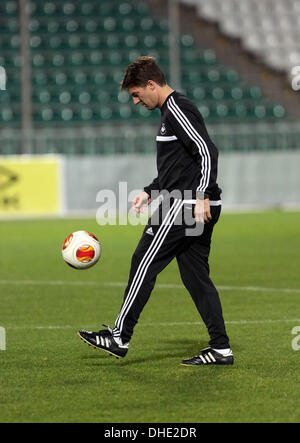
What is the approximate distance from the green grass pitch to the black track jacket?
4.06ft

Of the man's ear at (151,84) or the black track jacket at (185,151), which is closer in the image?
the black track jacket at (185,151)

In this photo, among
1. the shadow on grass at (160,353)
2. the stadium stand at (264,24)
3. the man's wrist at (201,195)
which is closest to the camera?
the man's wrist at (201,195)

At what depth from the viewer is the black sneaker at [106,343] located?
23.6 ft

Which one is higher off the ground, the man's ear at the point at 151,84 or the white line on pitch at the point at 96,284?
the man's ear at the point at 151,84

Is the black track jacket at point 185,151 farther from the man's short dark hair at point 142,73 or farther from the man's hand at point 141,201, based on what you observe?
the man's hand at point 141,201

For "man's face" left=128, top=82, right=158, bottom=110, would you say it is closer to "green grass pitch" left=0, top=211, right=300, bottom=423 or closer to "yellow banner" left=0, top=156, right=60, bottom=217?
"green grass pitch" left=0, top=211, right=300, bottom=423

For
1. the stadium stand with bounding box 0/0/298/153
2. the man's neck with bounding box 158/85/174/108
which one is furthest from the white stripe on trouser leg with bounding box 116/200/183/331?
the stadium stand with bounding box 0/0/298/153

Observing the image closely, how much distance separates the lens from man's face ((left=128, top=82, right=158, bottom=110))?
22.9 ft

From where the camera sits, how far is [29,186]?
25875 mm

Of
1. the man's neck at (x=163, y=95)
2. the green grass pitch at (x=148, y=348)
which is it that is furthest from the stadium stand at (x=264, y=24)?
the man's neck at (x=163, y=95)

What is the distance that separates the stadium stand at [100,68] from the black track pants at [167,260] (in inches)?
897

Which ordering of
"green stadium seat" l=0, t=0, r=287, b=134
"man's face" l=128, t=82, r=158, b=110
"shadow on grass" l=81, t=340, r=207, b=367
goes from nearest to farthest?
1. "man's face" l=128, t=82, r=158, b=110
2. "shadow on grass" l=81, t=340, r=207, b=367
3. "green stadium seat" l=0, t=0, r=287, b=134

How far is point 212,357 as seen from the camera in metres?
7.14
